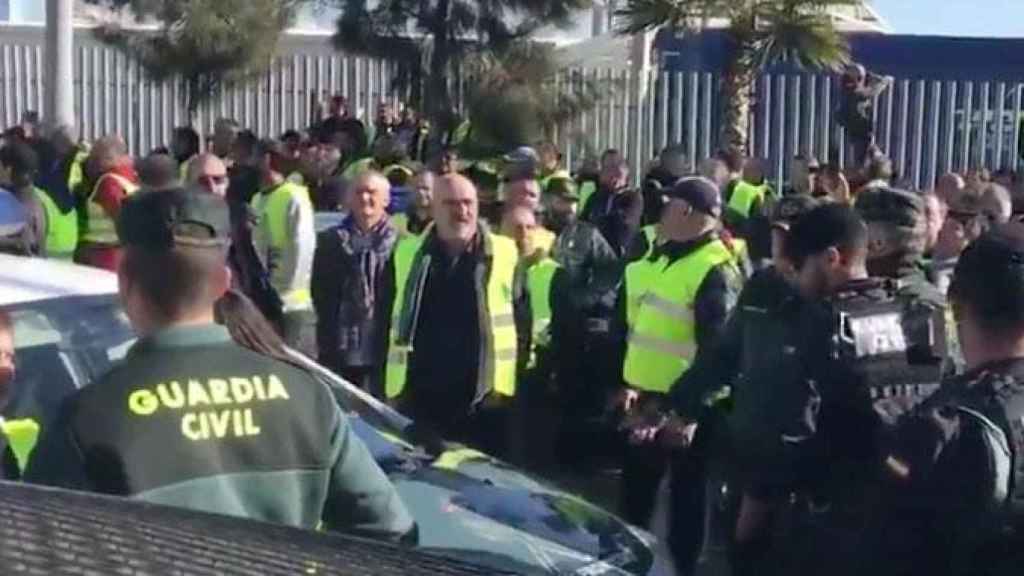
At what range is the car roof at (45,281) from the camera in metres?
5.01

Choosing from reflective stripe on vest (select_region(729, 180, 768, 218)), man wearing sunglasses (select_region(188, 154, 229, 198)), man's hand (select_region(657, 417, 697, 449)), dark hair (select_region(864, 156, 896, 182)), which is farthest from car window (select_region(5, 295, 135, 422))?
reflective stripe on vest (select_region(729, 180, 768, 218))

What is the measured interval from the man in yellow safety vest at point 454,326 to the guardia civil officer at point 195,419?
3863mm

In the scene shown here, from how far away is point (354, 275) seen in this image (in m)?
9.12

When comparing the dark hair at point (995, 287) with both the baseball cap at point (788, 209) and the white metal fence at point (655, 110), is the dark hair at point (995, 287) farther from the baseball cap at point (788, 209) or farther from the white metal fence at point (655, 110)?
the white metal fence at point (655, 110)

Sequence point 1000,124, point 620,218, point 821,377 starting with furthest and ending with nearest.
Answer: point 1000,124 → point 620,218 → point 821,377

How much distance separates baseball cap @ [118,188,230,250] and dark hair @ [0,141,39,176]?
7430mm

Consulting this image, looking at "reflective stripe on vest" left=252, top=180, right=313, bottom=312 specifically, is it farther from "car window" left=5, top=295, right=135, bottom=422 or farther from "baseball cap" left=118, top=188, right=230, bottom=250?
"baseball cap" left=118, top=188, right=230, bottom=250

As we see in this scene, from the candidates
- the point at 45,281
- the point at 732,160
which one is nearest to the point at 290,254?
the point at 45,281

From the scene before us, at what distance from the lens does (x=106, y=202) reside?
1012 centimetres

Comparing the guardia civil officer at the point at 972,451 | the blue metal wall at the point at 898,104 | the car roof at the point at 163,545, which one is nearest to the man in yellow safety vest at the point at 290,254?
the guardia civil officer at the point at 972,451

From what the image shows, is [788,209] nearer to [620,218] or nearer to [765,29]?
[620,218]

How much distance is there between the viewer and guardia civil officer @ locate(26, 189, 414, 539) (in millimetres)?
3383

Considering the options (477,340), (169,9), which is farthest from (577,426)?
(169,9)

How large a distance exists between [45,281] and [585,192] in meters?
9.70
